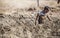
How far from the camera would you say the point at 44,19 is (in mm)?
2242

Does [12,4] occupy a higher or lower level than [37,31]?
higher

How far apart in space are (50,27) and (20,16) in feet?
1.41

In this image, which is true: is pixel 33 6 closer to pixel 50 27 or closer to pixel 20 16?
pixel 20 16

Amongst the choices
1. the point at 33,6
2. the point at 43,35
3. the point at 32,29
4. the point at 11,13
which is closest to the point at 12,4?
the point at 11,13

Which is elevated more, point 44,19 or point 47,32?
point 44,19

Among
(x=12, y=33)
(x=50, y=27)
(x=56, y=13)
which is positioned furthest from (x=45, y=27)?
(x=12, y=33)

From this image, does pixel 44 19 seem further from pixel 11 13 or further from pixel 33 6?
pixel 11 13

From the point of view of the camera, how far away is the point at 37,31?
2211 mm

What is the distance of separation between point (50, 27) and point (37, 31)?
0.59ft

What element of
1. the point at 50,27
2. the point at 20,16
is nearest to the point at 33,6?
the point at 20,16

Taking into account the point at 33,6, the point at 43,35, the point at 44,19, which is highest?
the point at 33,6

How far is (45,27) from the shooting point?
2.22 m

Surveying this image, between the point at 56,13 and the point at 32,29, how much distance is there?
39 cm

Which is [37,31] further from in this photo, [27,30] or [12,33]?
[12,33]
